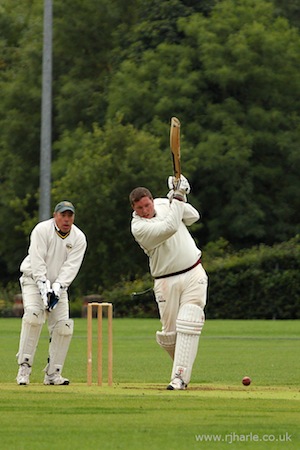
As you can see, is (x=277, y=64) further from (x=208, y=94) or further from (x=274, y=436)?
(x=274, y=436)

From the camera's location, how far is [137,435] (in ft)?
29.2

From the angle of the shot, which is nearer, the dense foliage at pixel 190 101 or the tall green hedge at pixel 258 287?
the tall green hedge at pixel 258 287

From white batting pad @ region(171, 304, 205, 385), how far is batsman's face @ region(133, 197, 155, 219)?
0.86 m

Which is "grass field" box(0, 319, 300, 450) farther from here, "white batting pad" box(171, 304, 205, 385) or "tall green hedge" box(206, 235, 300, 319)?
"tall green hedge" box(206, 235, 300, 319)

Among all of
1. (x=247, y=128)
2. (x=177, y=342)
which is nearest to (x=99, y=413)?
(x=177, y=342)

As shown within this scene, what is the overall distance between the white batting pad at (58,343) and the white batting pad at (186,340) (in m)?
1.19

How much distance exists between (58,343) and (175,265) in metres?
1.40

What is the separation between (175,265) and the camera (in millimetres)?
12531

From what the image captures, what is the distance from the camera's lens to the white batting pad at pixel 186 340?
12.3 m

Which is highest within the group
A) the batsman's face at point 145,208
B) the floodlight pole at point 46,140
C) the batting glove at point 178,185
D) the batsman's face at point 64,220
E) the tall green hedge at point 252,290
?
the batting glove at point 178,185

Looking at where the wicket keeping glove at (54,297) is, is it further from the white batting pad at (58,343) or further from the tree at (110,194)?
the tree at (110,194)

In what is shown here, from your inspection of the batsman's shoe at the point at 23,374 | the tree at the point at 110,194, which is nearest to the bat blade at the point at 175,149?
the batsman's shoe at the point at 23,374

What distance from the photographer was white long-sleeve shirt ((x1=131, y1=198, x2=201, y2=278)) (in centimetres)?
1229

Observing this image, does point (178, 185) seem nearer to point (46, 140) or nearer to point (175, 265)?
point (175, 265)
